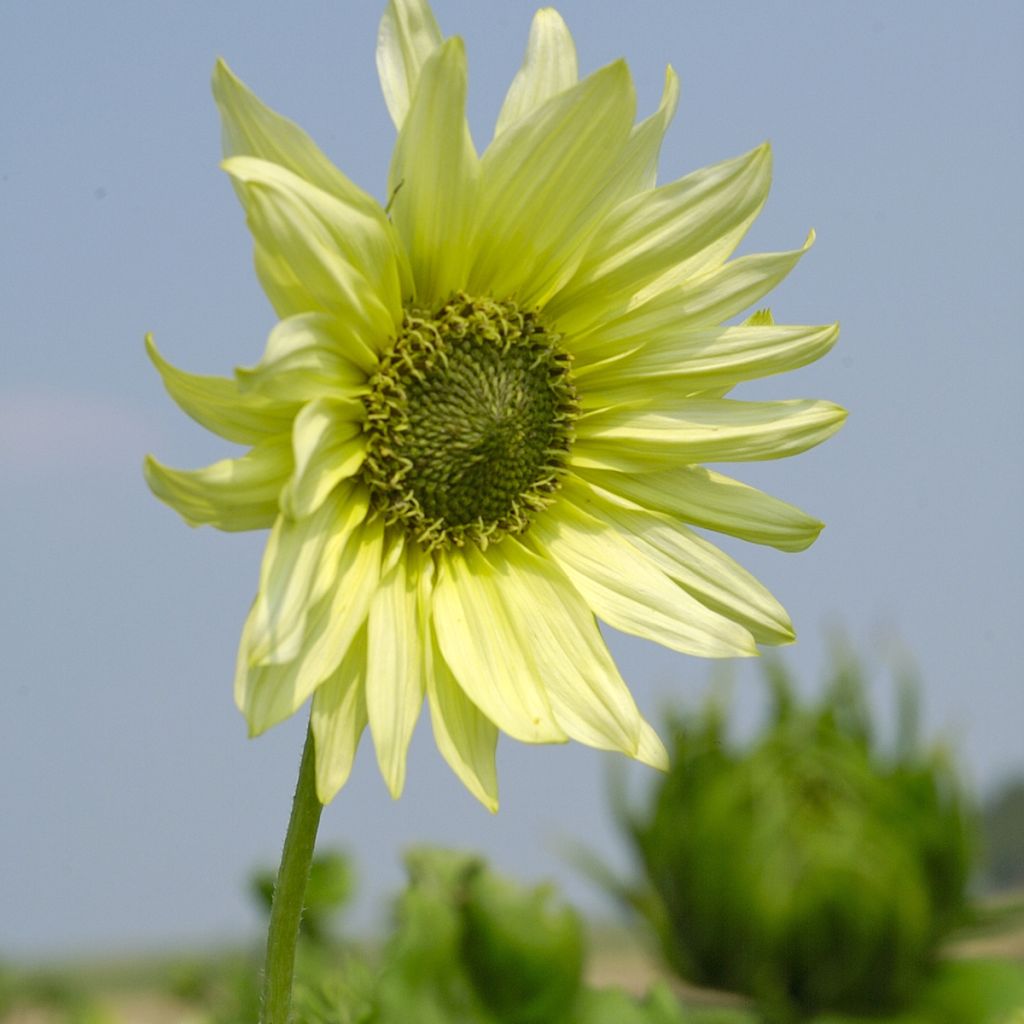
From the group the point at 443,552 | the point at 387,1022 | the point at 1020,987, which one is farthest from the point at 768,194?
the point at 1020,987

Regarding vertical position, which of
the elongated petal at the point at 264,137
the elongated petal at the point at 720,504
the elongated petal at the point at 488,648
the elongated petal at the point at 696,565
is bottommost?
the elongated petal at the point at 488,648

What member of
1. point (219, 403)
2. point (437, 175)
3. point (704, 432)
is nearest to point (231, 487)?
point (219, 403)

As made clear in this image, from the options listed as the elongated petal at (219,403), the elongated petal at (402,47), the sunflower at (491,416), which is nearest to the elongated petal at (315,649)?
the sunflower at (491,416)

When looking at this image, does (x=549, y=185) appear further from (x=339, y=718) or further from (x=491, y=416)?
(x=339, y=718)

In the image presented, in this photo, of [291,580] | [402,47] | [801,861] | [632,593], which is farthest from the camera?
[801,861]

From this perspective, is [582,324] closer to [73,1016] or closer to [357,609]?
[357,609]

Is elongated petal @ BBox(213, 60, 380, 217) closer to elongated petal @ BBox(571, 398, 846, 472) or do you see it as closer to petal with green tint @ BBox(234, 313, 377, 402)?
petal with green tint @ BBox(234, 313, 377, 402)

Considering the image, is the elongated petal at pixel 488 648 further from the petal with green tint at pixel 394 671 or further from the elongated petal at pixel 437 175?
the elongated petal at pixel 437 175
